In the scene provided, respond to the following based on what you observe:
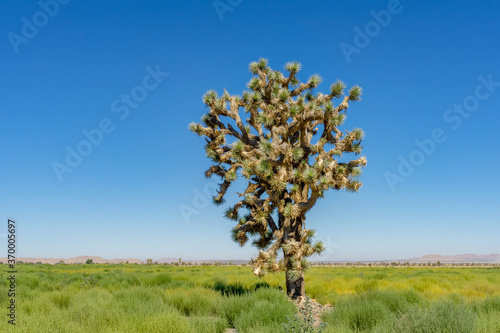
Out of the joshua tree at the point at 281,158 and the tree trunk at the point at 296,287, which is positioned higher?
the joshua tree at the point at 281,158

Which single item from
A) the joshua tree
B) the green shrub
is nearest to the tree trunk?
the joshua tree

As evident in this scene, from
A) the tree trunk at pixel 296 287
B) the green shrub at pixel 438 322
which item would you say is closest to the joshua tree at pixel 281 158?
the tree trunk at pixel 296 287

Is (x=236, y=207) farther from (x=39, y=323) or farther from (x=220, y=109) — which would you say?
(x=39, y=323)

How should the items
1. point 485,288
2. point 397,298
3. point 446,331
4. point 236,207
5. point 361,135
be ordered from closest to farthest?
point 446,331 < point 397,298 < point 361,135 < point 236,207 < point 485,288

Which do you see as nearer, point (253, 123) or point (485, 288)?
point (253, 123)

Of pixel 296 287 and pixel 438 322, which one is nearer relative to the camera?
pixel 438 322

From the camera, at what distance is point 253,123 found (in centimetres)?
1412

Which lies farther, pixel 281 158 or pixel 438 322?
pixel 281 158

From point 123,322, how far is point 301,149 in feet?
24.9

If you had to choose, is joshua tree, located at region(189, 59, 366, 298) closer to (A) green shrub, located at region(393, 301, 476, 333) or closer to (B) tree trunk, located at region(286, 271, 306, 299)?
(B) tree trunk, located at region(286, 271, 306, 299)

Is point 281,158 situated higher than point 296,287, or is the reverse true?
point 281,158

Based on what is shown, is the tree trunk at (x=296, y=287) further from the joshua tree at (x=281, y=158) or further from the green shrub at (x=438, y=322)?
the green shrub at (x=438, y=322)

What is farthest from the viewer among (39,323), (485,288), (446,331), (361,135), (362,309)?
(485,288)

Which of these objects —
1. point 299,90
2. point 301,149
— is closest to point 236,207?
point 301,149
